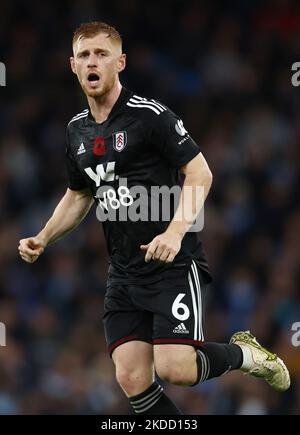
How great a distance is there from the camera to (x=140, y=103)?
5.42 m

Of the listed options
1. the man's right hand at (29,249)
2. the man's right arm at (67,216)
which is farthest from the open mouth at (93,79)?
the man's right hand at (29,249)

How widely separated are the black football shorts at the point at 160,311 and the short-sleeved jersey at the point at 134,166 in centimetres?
6

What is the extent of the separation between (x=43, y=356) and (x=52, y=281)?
33.8 inches

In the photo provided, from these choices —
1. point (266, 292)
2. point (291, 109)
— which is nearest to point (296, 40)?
point (291, 109)

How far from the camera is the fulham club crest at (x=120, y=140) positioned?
5.34m

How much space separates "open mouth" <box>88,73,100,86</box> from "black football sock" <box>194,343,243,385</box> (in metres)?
1.41

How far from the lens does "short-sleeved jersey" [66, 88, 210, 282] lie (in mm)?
5309

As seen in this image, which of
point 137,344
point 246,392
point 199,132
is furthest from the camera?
point 199,132

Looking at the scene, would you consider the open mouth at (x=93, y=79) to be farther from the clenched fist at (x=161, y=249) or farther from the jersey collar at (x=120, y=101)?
the clenched fist at (x=161, y=249)

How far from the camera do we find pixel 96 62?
17.4 ft

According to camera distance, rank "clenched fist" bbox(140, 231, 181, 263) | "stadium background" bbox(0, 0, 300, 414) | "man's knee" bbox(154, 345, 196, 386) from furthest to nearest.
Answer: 1. "stadium background" bbox(0, 0, 300, 414)
2. "man's knee" bbox(154, 345, 196, 386)
3. "clenched fist" bbox(140, 231, 181, 263)

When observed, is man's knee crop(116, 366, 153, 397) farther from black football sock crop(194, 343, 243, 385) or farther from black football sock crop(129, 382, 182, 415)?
black football sock crop(194, 343, 243, 385)

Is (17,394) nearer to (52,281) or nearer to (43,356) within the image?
(43,356)
